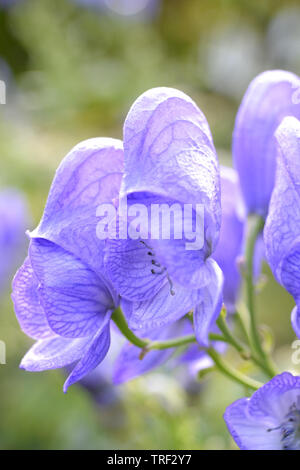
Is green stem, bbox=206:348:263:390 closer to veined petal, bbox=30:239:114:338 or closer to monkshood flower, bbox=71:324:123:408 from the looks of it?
veined petal, bbox=30:239:114:338

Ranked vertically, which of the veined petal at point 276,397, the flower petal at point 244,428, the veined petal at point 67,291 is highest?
the veined petal at point 67,291

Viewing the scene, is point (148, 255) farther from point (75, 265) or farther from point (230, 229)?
point (230, 229)

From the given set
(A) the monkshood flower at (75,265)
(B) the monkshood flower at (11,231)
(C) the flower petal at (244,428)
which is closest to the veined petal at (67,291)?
(A) the monkshood flower at (75,265)

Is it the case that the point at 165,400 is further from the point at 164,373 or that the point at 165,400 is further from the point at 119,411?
the point at 119,411

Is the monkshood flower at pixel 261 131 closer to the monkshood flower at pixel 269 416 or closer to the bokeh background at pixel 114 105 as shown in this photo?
the bokeh background at pixel 114 105

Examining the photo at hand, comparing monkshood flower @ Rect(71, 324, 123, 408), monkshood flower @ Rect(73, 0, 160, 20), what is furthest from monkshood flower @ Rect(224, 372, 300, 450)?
monkshood flower @ Rect(73, 0, 160, 20)

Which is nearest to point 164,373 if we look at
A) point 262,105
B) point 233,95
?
point 262,105
